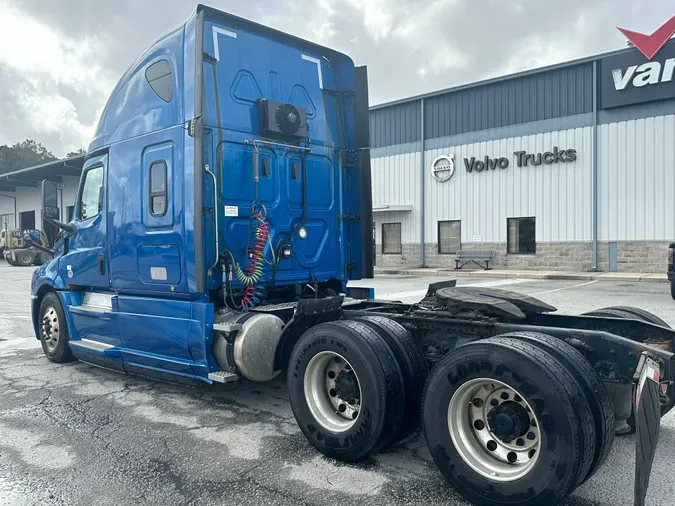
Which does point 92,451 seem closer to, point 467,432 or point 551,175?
point 467,432

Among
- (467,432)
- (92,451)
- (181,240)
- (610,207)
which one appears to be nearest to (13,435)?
(92,451)

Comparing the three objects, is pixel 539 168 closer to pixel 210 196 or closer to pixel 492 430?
pixel 210 196

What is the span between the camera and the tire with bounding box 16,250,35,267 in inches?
1313

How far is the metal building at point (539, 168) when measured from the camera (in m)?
19.6

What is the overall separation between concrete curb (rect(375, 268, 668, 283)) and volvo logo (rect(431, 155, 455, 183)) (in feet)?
14.1

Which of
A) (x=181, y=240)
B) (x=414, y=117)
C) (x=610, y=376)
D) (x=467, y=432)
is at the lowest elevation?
(x=467, y=432)

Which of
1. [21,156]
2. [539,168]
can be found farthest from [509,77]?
[21,156]

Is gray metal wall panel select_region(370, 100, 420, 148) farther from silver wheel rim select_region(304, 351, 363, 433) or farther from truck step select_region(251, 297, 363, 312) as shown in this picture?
silver wheel rim select_region(304, 351, 363, 433)

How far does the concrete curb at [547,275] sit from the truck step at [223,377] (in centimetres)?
1680

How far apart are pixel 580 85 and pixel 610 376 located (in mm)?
20721

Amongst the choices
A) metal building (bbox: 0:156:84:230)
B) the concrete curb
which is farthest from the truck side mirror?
metal building (bbox: 0:156:84:230)

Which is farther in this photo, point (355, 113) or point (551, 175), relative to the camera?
point (551, 175)

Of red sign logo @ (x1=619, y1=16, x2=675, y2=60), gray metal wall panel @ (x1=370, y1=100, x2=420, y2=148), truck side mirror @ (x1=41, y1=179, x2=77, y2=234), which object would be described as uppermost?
red sign logo @ (x1=619, y1=16, x2=675, y2=60)

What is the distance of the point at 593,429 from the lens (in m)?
2.78
